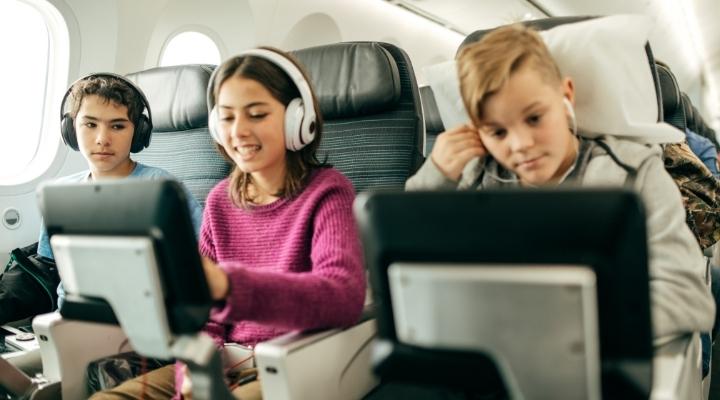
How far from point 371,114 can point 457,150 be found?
0.65 m

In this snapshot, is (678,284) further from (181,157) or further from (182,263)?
(181,157)

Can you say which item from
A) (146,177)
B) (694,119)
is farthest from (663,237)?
(694,119)

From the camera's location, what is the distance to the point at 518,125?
1148mm

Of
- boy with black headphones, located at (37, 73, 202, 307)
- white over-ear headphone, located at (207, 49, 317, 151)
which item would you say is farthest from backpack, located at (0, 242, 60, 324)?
white over-ear headphone, located at (207, 49, 317, 151)

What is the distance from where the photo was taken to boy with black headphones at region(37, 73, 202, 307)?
198 cm

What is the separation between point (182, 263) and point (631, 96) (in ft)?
3.37

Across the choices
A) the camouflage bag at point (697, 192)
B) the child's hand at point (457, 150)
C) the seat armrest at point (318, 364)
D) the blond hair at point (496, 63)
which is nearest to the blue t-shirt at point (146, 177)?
the seat armrest at point (318, 364)

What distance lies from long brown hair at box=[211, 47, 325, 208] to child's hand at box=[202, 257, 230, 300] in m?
0.51

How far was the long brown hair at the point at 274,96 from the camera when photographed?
144cm

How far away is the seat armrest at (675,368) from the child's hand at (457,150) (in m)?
0.54

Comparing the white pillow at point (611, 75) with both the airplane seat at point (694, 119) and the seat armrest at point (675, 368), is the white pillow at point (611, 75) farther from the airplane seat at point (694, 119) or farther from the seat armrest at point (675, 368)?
the airplane seat at point (694, 119)

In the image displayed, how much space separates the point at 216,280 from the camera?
97cm

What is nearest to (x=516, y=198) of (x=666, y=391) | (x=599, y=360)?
(x=599, y=360)

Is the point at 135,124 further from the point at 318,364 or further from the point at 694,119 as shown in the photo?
the point at 694,119
